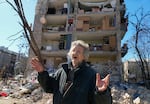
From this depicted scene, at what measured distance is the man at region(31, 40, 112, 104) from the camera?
2.61 metres

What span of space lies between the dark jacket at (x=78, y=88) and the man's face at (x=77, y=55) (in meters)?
0.06

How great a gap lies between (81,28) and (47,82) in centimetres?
1756

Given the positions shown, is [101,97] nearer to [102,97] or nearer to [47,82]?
[102,97]

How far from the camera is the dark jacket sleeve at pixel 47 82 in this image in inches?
121

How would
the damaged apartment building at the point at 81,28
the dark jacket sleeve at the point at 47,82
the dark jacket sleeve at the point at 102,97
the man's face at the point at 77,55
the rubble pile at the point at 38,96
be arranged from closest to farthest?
the dark jacket sleeve at the point at 102,97, the man's face at the point at 77,55, the dark jacket sleeve at the point at 47,82, the rubble pile at the point at 38,96, the damaged apartment building at the point at 81,28

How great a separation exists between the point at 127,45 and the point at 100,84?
731 inches

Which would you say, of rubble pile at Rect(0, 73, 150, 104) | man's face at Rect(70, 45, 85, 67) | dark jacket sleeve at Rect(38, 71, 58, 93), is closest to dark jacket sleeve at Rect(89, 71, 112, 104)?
man's face at Rect(70, 45, 85, 67)

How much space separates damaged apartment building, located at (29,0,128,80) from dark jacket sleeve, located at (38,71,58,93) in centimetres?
1602

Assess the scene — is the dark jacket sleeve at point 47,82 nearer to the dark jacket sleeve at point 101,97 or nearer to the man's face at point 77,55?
the man's face at point 77,55

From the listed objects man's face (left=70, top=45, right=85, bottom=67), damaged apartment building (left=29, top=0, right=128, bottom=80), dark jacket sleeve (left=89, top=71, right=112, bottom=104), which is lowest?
dark jacket sleeve (left=89, top=71, right=112, bottom=104)

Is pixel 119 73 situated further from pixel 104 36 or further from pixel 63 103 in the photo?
pixel 63 103

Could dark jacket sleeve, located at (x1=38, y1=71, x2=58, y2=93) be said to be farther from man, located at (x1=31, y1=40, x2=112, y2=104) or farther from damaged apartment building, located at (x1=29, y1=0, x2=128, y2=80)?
damaged apartment building, located at (x1=29, y1=0, x2=128, y2=80)

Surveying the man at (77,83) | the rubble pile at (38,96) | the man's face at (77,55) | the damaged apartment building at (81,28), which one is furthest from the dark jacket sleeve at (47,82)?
the damaged apartment building at (81,28)

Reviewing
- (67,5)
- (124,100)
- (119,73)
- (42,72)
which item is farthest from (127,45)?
(42,72)
